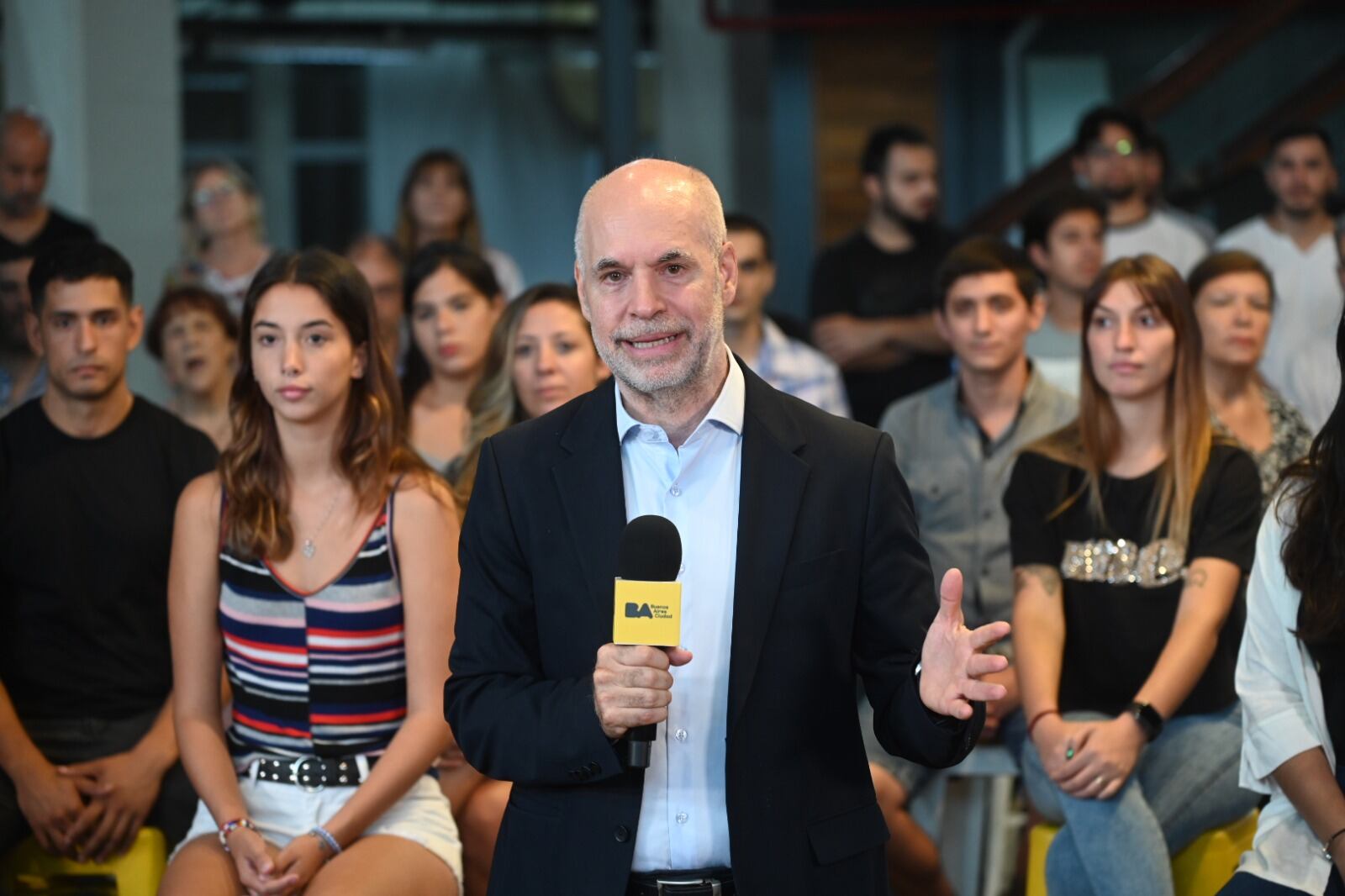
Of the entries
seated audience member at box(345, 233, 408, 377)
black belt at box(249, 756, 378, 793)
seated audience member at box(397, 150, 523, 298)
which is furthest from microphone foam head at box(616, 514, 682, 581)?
seated audience member at box(397, 150, 523, 298)

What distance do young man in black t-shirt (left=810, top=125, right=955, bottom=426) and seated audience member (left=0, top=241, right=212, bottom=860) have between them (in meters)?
2.40

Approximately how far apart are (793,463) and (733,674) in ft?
1.02

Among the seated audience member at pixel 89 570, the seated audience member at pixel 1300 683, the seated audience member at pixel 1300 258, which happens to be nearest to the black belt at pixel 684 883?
the seated audience member at pixel 1300 683

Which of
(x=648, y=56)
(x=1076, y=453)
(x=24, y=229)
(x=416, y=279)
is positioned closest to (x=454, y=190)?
(x=416, y=279)

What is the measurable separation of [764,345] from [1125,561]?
1784 millimetres

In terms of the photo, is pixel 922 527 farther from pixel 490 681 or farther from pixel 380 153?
pixel 380 153

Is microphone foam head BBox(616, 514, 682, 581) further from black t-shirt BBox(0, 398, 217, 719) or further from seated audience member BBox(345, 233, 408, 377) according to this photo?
seated audience member BBox(345, 233, 408, 377)

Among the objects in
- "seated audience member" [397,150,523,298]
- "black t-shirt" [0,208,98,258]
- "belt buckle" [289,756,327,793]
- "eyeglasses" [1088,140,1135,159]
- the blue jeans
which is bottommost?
the blue jeans

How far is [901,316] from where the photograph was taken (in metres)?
5.22

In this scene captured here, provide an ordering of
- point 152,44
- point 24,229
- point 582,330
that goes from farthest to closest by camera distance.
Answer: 1. point 152,44
2. point 24,229
3. point 582,330

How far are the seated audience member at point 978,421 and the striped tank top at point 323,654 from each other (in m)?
1.40

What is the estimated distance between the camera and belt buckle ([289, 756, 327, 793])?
2879 mm

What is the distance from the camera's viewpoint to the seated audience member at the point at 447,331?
4.30m

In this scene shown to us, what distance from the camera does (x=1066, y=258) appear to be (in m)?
4.76
